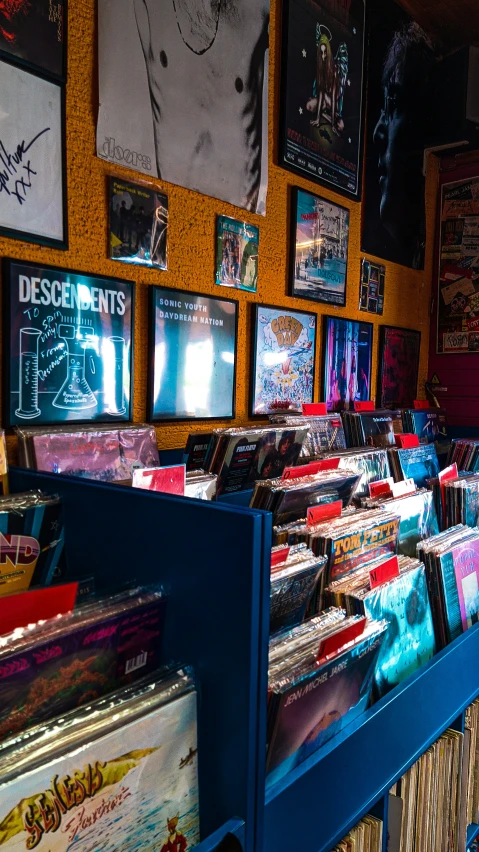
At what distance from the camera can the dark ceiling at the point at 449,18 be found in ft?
9.08

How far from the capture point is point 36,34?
1.34 meters

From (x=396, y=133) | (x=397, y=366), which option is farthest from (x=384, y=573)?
(x=396, y=133)

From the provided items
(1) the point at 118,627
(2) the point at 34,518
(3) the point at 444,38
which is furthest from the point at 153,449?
(3) the point at 444,38

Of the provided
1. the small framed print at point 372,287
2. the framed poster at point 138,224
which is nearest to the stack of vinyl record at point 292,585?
the framed poster at point 138,224

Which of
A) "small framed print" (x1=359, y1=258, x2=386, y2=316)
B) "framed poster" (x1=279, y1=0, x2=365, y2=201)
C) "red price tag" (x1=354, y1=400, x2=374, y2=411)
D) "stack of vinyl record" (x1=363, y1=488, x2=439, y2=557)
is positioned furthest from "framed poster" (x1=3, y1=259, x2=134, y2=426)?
"small framed print" (x1=359, y1=258, x2=386, y2=316)

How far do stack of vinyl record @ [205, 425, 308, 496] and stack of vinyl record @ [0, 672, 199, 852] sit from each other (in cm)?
91

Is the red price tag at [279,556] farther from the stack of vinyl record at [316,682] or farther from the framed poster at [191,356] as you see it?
the framed poster at [191,356]

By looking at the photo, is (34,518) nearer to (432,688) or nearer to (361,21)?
(432,688)

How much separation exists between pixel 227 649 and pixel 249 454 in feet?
3.20

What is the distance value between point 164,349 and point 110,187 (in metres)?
0.46

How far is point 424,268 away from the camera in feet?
10.7

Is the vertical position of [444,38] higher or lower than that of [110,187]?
higher

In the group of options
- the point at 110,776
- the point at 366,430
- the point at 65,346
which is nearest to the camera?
the point at 110,776

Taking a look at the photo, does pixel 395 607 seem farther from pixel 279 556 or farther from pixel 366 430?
pixel 366 430
